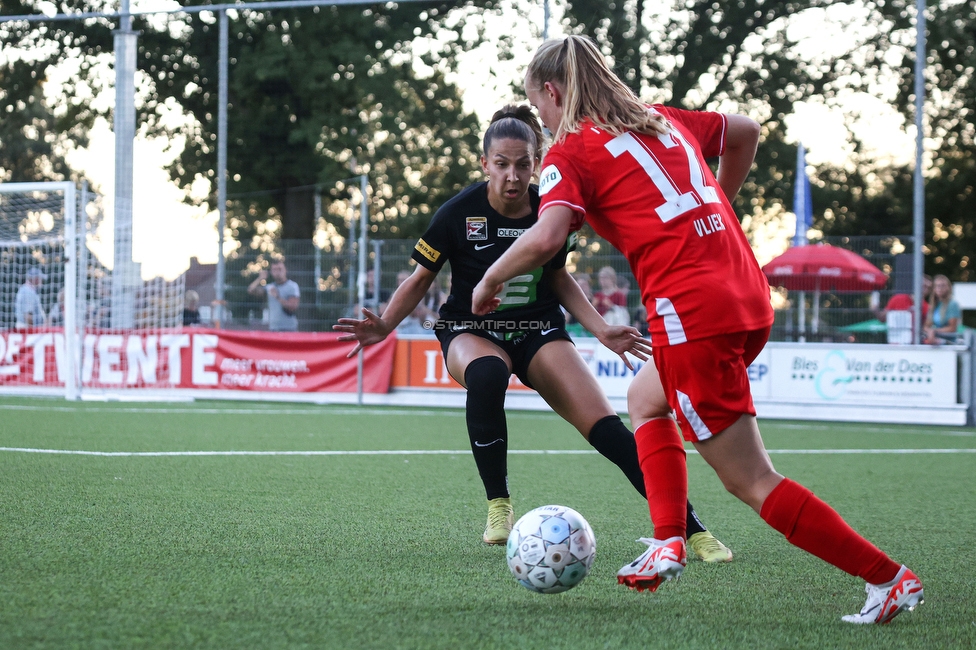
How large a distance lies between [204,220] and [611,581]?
22792 millimetres

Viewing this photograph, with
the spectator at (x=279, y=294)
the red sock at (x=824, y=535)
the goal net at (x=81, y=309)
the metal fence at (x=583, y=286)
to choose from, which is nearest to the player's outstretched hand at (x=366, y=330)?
the red sock at (x=824, y=535)

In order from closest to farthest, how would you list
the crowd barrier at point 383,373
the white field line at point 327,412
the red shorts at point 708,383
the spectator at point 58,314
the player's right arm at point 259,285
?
the red shorts at point 708,383
the white field line at point 327,412
the crowd barrier at point 383,373
the player's right arm at point 259,285
the spectator at point 58,314

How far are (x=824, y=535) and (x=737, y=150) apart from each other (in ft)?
4.44

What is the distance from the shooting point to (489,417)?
15.2ft

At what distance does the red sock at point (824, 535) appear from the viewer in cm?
310

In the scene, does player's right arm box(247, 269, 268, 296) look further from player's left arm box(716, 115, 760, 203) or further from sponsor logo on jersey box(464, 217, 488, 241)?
player's left arm box(716, 115, 760, 203)

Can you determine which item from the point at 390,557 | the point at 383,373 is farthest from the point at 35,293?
the point at 390,557

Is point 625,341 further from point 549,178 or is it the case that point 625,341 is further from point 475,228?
point 549,178

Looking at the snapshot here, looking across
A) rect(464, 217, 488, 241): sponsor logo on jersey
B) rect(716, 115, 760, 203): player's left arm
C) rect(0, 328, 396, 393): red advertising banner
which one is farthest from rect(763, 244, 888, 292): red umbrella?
rect(716, 115, 760, 203): player's left arm

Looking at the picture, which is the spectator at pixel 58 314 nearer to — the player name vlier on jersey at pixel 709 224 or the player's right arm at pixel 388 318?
the player's right arm at pixel 388 318

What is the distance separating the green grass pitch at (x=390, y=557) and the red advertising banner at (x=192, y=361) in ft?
20.6

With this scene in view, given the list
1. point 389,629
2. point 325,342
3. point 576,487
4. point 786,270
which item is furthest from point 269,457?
point 786,270

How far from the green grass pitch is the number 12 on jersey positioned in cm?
125

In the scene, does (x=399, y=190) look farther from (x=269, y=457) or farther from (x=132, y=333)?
(x=269, y=457)
